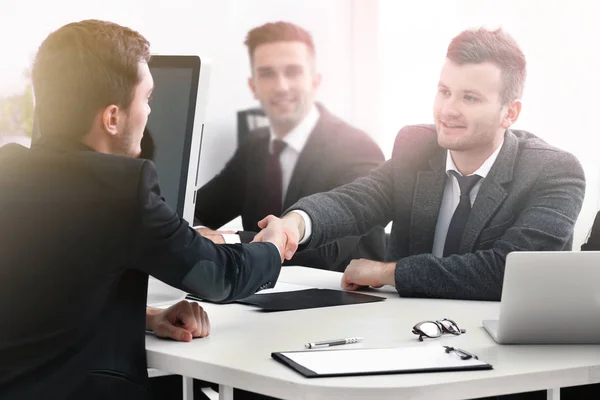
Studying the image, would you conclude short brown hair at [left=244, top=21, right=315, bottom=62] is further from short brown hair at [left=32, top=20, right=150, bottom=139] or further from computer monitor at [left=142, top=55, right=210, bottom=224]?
short brown hair at [left=32, top=20, right=150, bottom=139]

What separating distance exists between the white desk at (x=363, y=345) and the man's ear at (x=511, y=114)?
0.73m

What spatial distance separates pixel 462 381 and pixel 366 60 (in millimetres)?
3971

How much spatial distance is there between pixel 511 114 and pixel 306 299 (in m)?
0.97

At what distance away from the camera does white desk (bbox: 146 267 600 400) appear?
1217mm

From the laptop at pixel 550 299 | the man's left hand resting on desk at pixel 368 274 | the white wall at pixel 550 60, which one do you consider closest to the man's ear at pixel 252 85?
the white wall at pixel 550 60

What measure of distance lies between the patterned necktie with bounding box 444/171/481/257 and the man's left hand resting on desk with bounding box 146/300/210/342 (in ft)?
3.18

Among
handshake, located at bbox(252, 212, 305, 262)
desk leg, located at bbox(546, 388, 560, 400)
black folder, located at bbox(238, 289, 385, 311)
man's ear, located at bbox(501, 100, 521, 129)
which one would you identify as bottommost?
black folder, located at bbox(238, 289, 385, 311)

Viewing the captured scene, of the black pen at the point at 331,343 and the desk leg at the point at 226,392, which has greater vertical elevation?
the black pen at the point at 331,343

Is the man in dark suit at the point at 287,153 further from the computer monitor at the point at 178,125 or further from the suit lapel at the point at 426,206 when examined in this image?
the computer monitor at the point at 178,125

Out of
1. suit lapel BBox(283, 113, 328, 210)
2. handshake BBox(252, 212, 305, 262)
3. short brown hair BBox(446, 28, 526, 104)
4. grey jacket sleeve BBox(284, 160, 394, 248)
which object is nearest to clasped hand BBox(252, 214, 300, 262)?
handshake BBox(252, 212, 305, 262)

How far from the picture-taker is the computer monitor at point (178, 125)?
1848 mm

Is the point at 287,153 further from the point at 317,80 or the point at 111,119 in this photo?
the point at 111,119

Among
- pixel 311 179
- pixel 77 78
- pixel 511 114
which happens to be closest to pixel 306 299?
pixel 77 78

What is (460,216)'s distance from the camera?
2.32 meters
